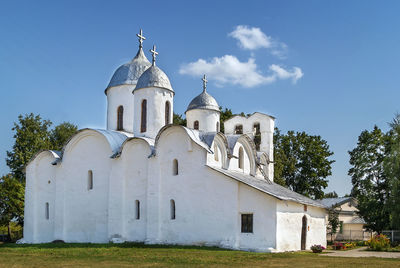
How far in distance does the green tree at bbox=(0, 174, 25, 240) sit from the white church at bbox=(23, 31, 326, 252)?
7.16 meters

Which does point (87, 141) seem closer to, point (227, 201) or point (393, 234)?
point (227, 201)

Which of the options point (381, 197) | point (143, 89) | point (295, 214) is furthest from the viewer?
point (381, 197)

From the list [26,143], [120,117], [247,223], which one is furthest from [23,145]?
[247,223]

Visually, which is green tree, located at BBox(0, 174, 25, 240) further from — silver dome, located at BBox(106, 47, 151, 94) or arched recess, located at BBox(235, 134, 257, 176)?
arched recess, located at BBox(235, 134, 257, 176)

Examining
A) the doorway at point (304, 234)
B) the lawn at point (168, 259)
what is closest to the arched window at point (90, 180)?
the lawn at point (168, 259)

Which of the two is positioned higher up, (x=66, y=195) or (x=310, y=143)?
(x=310, y=143)

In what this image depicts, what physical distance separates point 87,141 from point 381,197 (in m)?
22.2

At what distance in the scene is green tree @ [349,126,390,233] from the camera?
32.4m

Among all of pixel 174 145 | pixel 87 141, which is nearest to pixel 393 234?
pixel 174 145

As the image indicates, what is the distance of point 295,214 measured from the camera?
21953 mm

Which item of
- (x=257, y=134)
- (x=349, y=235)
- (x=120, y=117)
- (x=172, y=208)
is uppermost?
(x=120, y=117)

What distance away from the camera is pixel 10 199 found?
34.1 meters

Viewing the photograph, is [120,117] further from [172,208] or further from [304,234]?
[304,234]

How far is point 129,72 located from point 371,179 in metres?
20.4
